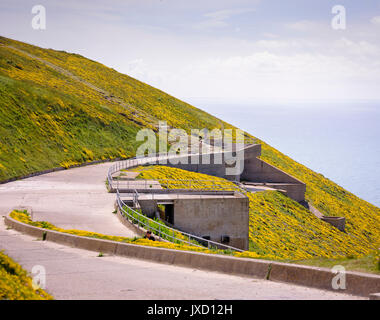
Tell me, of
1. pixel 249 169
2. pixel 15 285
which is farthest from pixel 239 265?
pixel 249 169

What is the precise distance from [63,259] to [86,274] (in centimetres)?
234

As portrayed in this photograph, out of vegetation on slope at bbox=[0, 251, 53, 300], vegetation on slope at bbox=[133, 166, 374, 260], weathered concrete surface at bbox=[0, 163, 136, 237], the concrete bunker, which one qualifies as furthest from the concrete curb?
vegetation on slope at bbox=[133, 166, 374, 260]

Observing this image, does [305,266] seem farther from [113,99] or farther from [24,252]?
[113,99]

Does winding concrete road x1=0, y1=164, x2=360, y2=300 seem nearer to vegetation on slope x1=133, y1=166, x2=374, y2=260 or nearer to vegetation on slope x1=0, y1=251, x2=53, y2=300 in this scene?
vegetation on slope x1=0, y1=251, x2=53, y2=300

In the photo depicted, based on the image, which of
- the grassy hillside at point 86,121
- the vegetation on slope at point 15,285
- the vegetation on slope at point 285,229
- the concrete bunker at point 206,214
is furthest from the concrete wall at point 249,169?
the vegetation on slope at point 15,285

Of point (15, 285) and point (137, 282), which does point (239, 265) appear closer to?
point (137, 282)

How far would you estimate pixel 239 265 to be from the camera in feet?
39.5

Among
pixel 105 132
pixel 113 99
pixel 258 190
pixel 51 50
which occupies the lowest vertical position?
pixel 258 190

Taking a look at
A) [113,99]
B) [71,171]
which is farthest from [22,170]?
[113,99]

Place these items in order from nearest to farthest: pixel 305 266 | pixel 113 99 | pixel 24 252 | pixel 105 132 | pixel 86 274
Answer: pixel 305 266, pixel 86 274, pixel 24 252, pixel 105 132, pixel 113 99

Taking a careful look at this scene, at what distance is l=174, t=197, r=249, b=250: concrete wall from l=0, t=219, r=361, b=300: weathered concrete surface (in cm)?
1308
